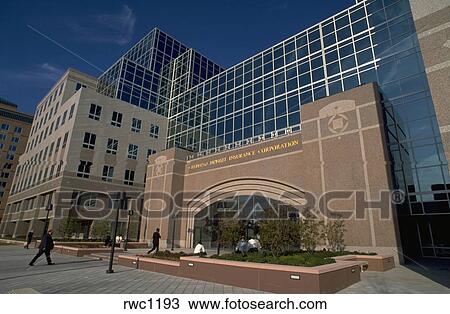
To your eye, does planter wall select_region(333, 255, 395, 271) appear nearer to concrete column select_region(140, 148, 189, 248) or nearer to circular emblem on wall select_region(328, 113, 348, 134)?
circular emblem on wall select_region(328, 113, 348, 134)

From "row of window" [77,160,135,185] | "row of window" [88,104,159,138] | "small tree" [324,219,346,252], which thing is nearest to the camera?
"small tree" [324,219,346,252]

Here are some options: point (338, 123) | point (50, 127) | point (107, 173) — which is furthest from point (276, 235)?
point (50, 127)

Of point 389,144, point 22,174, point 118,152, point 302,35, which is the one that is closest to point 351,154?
point 389,144

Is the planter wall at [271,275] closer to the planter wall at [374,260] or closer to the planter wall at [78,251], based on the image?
the planter wall at [374,260]

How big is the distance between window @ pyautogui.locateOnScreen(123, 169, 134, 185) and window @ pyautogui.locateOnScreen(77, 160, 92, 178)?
5.26 m

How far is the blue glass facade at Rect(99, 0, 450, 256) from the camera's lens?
1883 cm

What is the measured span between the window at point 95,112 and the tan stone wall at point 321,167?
1981cm

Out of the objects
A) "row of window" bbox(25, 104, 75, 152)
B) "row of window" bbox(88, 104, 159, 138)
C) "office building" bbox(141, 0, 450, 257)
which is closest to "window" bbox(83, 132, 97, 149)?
"row of window" bbox(88, 104, 159, 138)

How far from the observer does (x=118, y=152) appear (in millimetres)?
40500

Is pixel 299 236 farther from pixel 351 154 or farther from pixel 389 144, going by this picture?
pixel 389 144

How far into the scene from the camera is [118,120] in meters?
41.8

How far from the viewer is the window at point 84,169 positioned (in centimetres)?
3612

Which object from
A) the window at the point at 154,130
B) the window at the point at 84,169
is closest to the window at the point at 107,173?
the window at the point at 84,169

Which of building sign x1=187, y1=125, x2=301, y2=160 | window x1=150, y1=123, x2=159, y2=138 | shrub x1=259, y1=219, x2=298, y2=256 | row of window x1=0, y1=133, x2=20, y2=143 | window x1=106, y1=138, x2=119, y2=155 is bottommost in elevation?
shrub x1=259, y1=219, x2=298, y2=256
